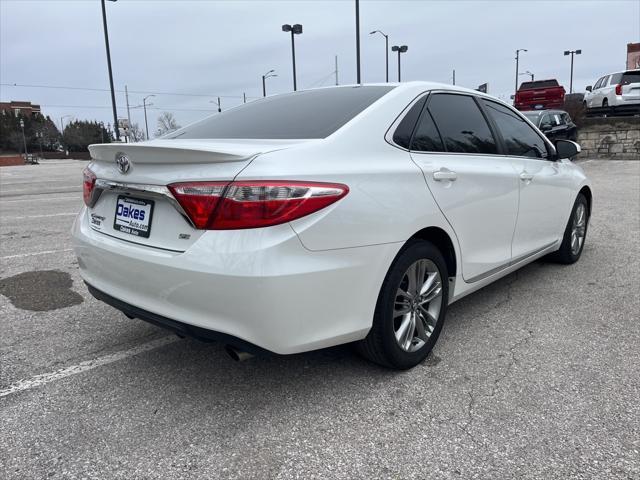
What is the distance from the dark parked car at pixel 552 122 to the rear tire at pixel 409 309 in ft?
44.2

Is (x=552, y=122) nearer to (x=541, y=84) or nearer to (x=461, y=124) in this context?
(x=541, y=84)

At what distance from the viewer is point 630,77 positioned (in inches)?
748

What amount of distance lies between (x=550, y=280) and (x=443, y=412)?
2.66m

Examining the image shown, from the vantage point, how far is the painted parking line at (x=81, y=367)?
2.85 m

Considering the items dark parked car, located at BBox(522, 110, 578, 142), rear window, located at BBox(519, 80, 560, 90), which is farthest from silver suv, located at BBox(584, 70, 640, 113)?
dark parked car, located at BBox(522, 110, 578, 142)

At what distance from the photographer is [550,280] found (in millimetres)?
4715

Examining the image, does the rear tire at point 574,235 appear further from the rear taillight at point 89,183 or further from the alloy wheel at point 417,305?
the rear taillight at point 89,183

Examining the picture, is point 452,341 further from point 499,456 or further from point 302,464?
point 302,464

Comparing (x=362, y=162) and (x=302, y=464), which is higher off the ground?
(x=362, y=162)

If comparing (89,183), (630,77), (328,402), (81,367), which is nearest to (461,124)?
(328,402)

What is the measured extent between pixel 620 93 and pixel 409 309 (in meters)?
20.0

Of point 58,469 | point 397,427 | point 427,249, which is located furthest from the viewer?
point 427,249

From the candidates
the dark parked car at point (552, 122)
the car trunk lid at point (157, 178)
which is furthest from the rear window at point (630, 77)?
the car trunk lid at point (157, 178)

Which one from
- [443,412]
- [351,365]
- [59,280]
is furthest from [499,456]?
[59,280]
